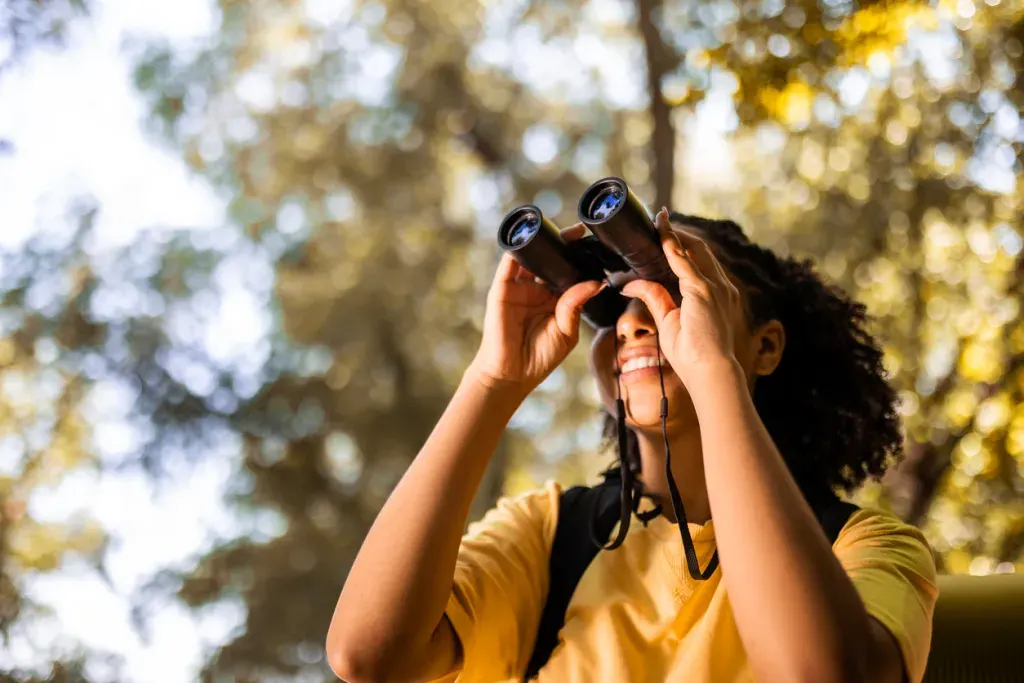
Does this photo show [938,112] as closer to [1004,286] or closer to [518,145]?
[1004,286]

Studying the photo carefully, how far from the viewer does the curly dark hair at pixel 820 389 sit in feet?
5.23

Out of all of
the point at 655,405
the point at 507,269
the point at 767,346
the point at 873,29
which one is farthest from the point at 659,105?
the point at 655,405

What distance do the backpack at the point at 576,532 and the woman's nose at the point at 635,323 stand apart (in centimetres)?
25

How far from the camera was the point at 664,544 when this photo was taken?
1.36m

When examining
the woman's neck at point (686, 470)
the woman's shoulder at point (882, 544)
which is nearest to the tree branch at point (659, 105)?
the woman's neck at point (686, 470)

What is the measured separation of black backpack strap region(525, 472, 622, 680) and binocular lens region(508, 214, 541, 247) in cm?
43

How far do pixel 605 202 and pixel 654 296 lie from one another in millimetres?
144

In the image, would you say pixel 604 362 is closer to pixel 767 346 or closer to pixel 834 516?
pixel 767 346

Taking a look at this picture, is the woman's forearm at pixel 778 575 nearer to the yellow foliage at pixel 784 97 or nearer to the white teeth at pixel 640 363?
the white teeth at pixel 640 363

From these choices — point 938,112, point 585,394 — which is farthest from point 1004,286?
point 585,394

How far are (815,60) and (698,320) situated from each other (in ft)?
5.35

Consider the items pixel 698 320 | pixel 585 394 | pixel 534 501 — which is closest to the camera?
pixel 698 320

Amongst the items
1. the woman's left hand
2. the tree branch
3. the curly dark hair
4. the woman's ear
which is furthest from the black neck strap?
the tree branch

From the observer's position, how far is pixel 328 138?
434 centimetres
